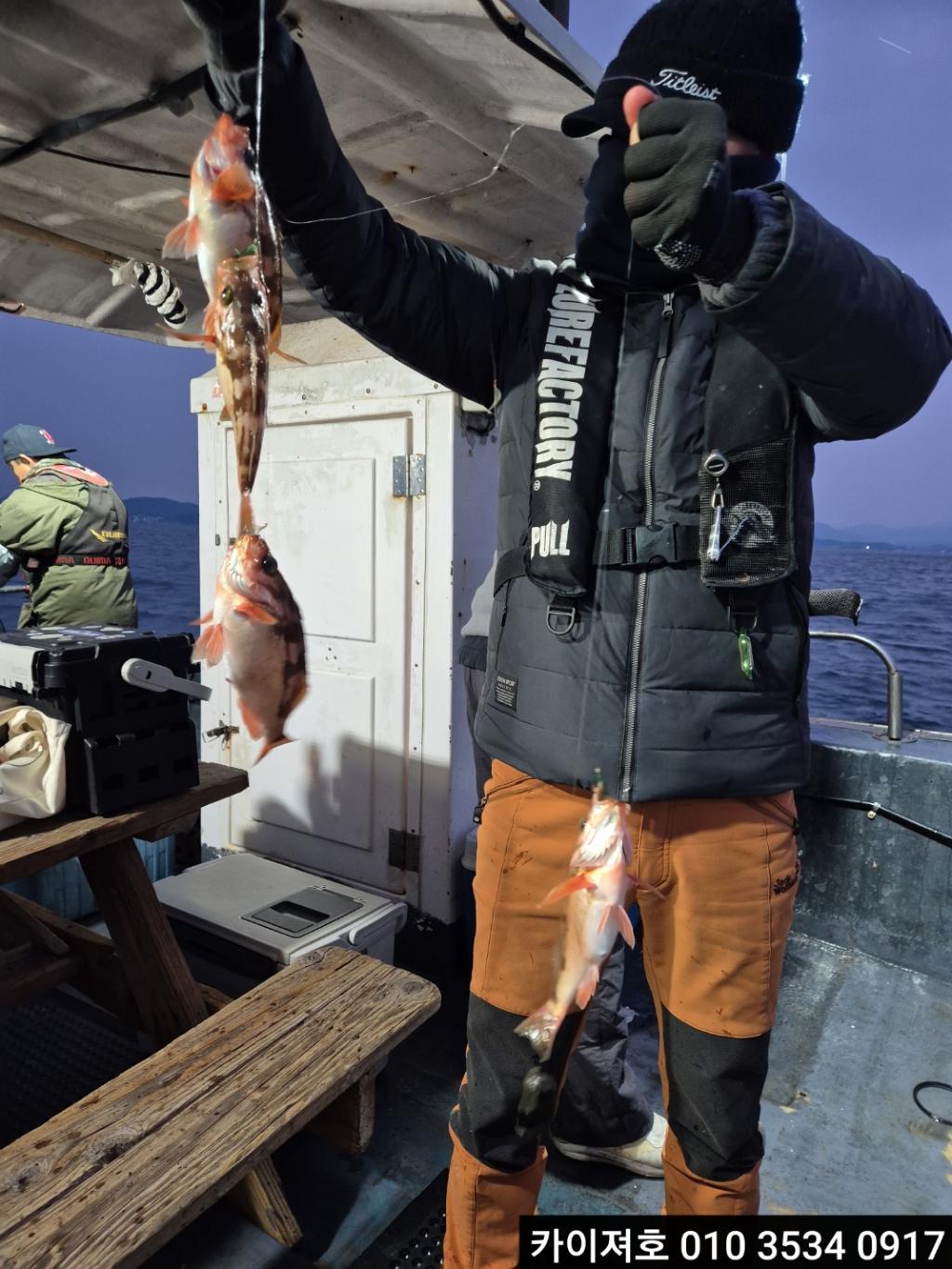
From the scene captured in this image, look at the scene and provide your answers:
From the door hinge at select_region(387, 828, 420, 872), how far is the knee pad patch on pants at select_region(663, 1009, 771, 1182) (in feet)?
6.90

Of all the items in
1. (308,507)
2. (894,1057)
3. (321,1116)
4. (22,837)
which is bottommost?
(894,1057)

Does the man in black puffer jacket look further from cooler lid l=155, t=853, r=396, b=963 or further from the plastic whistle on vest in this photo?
cooler lid l=155, t=853, r=396, b=963

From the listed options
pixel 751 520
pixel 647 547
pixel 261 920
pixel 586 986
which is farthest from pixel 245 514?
pixel 261 920

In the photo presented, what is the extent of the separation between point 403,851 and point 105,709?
5.64 ft

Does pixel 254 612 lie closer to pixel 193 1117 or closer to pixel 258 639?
pixel 258 639

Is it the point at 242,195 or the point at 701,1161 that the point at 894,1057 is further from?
the point at 242,195

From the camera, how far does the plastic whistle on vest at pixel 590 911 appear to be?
4.85 ft

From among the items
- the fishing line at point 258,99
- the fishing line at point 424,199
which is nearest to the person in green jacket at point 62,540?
the fishing line at point 424,199

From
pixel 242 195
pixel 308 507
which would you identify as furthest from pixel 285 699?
pixel 308 507

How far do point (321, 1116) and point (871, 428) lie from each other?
2370 millimetres

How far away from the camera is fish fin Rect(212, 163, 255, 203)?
1145mm

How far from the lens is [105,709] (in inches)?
98.4

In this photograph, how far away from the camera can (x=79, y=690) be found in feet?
7.97

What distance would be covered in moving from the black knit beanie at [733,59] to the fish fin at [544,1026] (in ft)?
6.19
